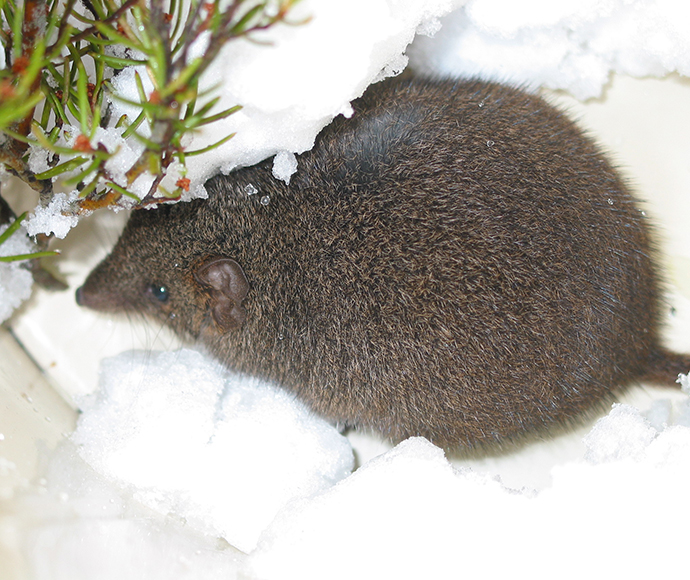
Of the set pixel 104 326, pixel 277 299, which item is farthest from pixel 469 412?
pixel 104 326

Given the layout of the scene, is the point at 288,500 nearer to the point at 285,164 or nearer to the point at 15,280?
the point at 285,164

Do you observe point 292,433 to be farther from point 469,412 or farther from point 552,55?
point 552,55

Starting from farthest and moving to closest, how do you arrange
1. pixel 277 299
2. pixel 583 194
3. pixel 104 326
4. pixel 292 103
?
pixel 104 326, pixel 277 299, pixel 583 194, pixel 292 103

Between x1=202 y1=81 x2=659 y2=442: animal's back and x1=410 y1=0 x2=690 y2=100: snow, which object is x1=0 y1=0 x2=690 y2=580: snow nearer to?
x1=410 y1=0 x2=690 y2=100: snow

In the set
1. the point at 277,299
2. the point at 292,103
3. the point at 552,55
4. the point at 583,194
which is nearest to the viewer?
A: the point at 292,103

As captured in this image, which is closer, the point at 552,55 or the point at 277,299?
the point at 277,299

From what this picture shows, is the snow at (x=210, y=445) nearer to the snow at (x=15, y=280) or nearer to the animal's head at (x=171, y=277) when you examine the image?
the animal's head at (x=171, y=277)

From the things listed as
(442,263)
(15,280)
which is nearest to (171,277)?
(15,280)
